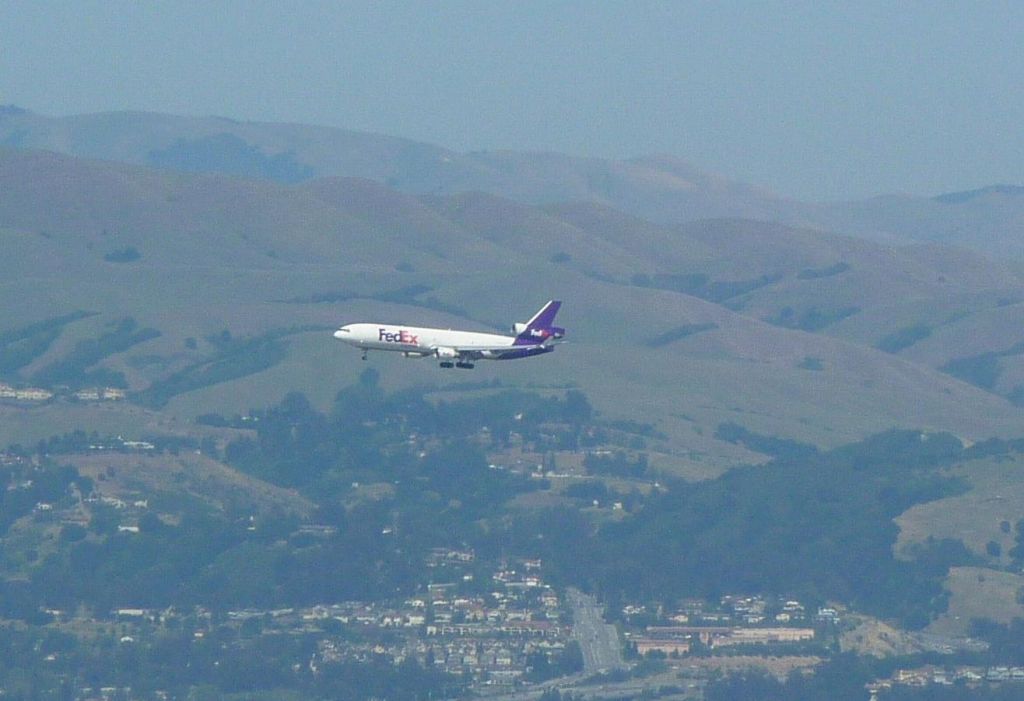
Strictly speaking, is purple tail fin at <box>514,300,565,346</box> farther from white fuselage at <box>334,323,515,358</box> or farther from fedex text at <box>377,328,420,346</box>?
fedex text at <box>377,328,420,346</box>

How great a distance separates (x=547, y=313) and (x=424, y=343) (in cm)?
905

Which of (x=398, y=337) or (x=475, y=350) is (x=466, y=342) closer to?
(x=475, y=350)

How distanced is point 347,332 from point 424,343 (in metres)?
8.92

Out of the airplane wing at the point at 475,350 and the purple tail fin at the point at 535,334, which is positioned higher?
the purple tail fin at the point at 535,334

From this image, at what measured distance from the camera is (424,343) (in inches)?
6688

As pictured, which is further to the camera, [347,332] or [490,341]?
[347,332]

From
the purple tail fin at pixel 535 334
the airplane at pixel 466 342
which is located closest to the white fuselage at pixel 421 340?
the airplane at pixel 466 342

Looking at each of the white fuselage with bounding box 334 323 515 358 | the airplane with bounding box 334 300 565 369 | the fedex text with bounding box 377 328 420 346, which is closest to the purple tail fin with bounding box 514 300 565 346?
the airplane with bounding box 334 300 565 369

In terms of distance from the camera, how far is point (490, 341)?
165750 mm

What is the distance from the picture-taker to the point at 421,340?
170375 millimetres

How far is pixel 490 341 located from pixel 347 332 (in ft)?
47.7

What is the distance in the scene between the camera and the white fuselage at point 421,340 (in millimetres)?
165250

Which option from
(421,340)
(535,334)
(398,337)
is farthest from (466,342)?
(398,337)

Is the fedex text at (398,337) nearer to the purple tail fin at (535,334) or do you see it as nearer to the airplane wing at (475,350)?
the airplane wing at (475,350)
